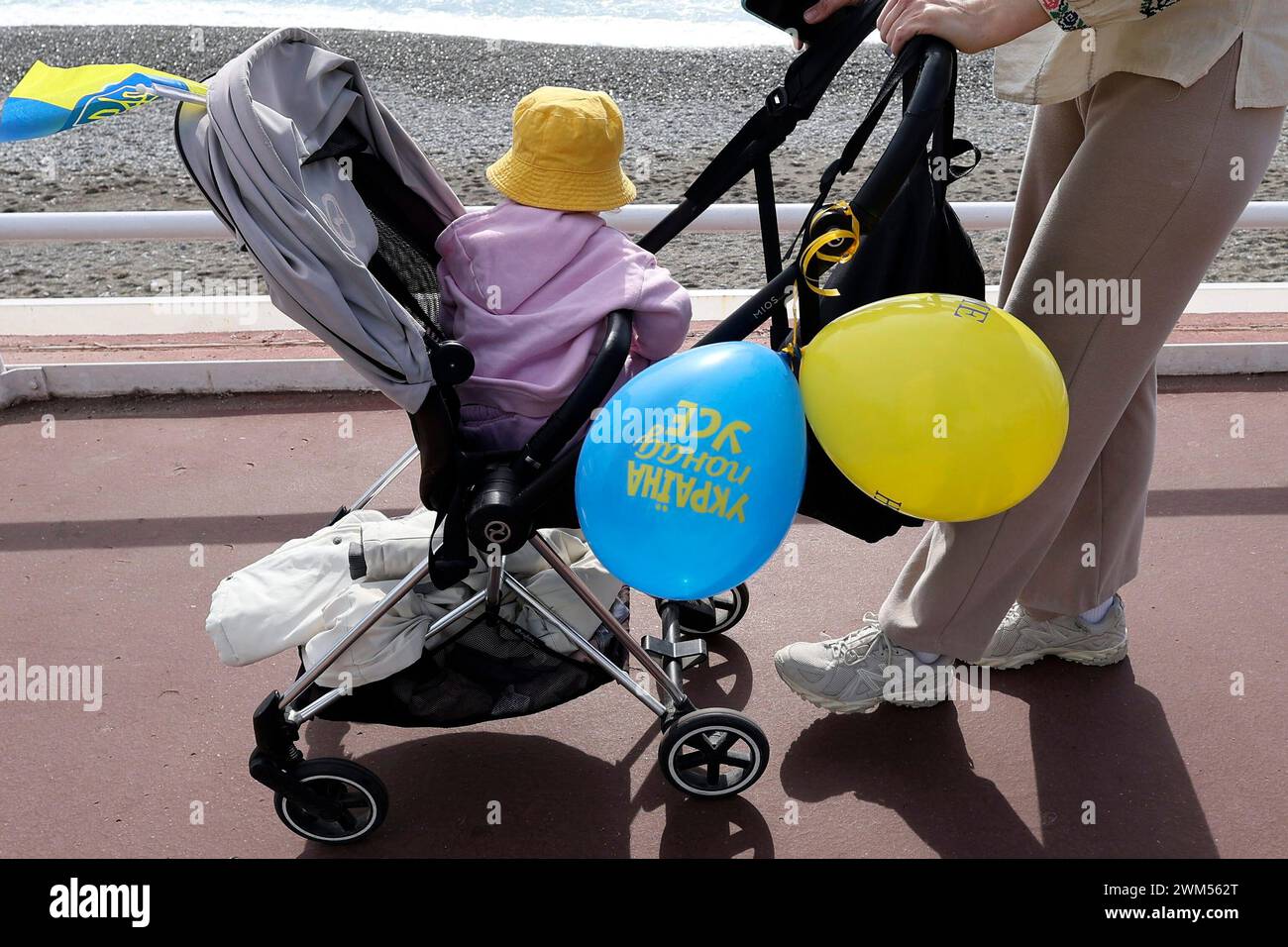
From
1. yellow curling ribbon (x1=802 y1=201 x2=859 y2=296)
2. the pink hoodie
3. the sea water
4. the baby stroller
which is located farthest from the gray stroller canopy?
the sea water

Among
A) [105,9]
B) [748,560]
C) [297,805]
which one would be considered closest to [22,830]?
[297,805]

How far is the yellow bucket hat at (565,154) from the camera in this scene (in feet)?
7.13

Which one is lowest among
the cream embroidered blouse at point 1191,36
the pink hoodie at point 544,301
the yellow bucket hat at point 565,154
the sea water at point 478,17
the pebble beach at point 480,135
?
the pink hoodie at point 544,301

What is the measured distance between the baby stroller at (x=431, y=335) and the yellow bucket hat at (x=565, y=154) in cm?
25

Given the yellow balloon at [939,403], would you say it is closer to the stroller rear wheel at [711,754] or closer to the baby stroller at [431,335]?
the baby stroller at [431,335]

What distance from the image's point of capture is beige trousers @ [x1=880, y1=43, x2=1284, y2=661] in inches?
78.9

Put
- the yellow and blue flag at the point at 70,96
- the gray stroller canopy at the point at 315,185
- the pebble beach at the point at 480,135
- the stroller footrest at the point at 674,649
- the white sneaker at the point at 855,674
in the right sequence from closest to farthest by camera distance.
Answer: the yellow and blue flag at the point at 70,96 < the gray stroller canopy at the point at 315,185 < the stroller footrest at the point at 674,649 < the white sneaker at the point at 855,674 < the pebble beach at the point at 480,135

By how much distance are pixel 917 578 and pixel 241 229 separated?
157cm

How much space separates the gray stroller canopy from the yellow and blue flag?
0.26 feet

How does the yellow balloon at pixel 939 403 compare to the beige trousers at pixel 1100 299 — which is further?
the beige trousers at pixel 1100 299

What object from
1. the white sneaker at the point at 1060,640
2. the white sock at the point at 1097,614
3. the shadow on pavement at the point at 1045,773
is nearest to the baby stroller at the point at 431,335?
the shadow on pavement at the point at 1045,773

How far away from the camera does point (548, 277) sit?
7.27ft

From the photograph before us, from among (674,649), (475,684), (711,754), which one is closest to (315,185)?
(475,684)

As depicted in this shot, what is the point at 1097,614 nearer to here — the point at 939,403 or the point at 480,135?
the point at 939,403
